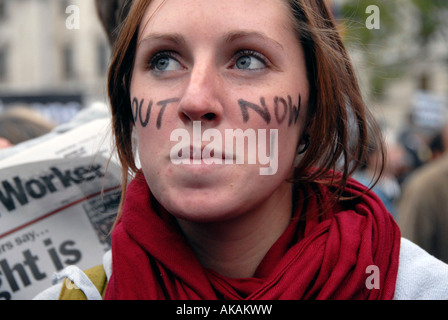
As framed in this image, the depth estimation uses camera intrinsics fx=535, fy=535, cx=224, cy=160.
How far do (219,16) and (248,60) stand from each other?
0.44ft

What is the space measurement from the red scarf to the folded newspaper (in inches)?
14.9

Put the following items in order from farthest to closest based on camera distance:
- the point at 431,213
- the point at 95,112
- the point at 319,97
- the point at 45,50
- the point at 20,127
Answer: the point at 45,50
the point at 431,213
the point at 20,127
the point at 95,112
the point at 319,97

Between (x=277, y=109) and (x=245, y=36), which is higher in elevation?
(x=245, y=36)

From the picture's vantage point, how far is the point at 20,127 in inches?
113

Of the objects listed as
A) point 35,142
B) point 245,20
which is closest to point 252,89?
point 245,20

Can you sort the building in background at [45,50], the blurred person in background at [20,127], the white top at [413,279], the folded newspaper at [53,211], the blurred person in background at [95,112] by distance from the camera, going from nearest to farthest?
1. the white top at [413,279]
2. the folded newspaper at [53,211]
3. the blurred person in background at [95,112]
4. the blurred person in background at [20,127]
5. the building in background at [45,50]

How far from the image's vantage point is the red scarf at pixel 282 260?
1.34 meters

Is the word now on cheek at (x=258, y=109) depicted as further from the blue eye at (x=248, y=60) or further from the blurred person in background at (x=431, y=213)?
the blurred person in background at (x=431, y=213)

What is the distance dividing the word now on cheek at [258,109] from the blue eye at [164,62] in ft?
0.30

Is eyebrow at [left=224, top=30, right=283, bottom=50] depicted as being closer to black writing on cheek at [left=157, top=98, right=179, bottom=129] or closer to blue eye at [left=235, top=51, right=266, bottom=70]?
blue eye at [left=235, top=51, right=266, bottom=70]

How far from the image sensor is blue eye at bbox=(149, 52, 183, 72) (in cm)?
140

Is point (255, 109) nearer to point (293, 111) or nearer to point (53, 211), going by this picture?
point (293, 111)

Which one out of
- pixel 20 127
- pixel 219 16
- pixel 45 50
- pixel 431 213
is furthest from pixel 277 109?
pixel 45 50

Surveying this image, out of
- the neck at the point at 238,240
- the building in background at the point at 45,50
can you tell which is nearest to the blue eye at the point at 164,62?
the neck at the point at 238,240
